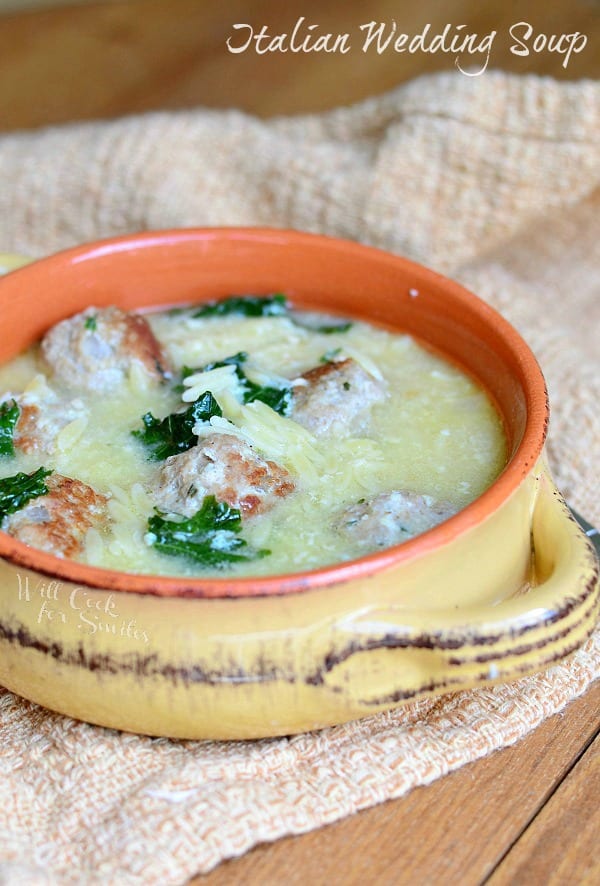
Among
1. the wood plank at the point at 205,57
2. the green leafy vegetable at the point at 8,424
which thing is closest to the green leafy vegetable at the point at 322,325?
the green leafy vegetable at the point at 8,424

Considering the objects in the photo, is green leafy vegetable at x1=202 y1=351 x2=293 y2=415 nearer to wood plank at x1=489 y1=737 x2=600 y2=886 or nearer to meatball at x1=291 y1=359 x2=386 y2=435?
meatball at x1=291 y1=359 x2=386 y2=435

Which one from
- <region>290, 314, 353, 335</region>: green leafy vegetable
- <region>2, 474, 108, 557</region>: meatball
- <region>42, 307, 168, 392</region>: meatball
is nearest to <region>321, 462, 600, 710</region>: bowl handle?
<region>2, 474, 108, 557</region>: meatball

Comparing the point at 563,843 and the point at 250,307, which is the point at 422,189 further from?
the point at 563,843

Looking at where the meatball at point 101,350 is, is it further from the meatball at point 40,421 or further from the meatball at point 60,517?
the meatball at point 60,517

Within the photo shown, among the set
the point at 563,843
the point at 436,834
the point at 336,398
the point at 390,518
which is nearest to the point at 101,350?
the point at 336,398

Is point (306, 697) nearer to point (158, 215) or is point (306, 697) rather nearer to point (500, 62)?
point (158, 215)
